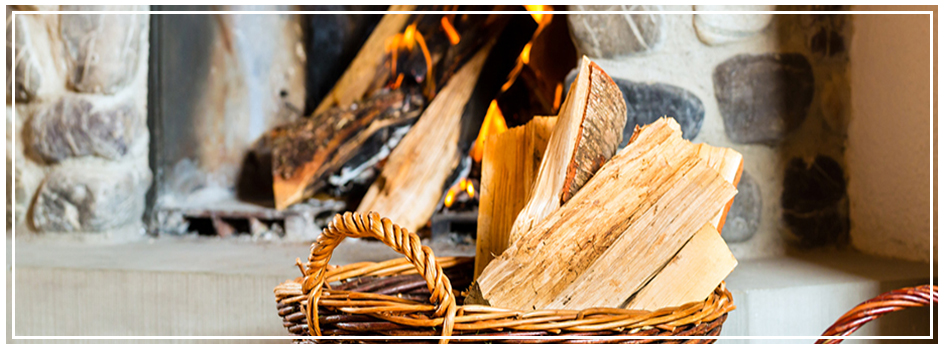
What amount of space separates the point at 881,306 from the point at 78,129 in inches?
53.8

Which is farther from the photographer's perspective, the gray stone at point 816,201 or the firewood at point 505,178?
the gray stone at point 816,201

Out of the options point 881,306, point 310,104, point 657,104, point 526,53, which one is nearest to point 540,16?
point 526,53

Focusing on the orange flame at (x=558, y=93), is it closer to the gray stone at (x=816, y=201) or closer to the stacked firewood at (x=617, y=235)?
the gray stone at (x=816, y=201)

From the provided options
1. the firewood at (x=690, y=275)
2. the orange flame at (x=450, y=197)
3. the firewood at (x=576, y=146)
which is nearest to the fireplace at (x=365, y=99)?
the orange flame at (x=450, y=197)

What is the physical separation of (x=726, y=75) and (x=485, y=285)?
65 cm

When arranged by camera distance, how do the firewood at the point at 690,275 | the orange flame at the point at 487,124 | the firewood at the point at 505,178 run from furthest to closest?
the orange flame at the point at 487,124
the firewood at the point at 505,178
the firewood at the point at 690,275

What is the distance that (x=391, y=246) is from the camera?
51cm

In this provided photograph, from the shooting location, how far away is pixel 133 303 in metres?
1.04

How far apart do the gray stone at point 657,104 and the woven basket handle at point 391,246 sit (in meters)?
0.58

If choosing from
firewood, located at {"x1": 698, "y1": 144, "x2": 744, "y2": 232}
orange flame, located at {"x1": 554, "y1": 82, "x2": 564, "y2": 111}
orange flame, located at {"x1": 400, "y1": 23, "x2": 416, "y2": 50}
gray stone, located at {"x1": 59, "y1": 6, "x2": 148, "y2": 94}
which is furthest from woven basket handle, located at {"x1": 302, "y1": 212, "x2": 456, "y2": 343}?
gray stone, located at {"x1": 59, "y1": 6, "x2": 148, "y2": 94}

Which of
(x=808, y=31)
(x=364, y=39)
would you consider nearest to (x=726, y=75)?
(x=808, y=31)

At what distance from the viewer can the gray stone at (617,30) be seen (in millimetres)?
986

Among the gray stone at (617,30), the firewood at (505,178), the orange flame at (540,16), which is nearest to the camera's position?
the firewood at (505,178)
